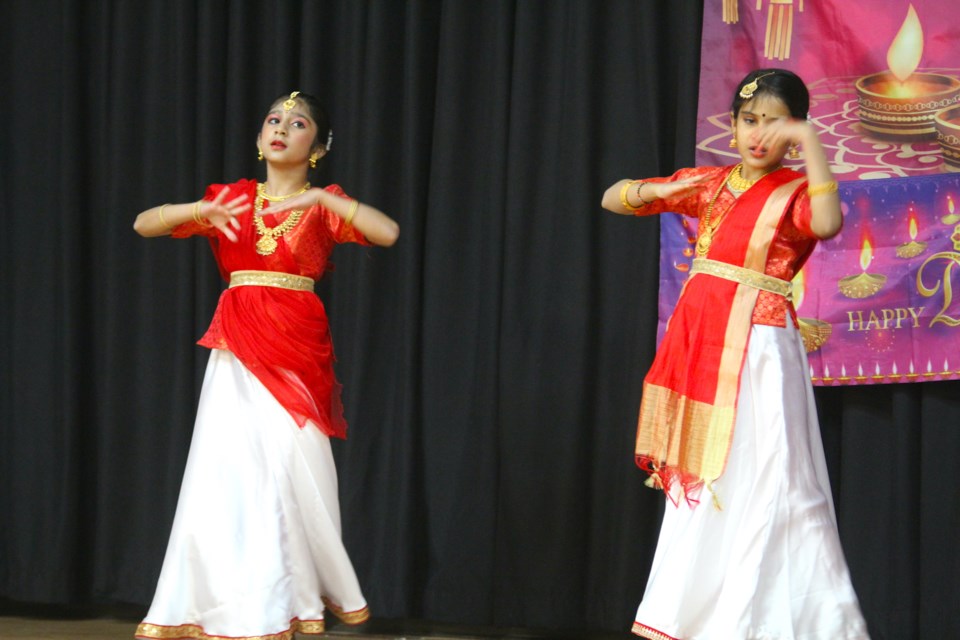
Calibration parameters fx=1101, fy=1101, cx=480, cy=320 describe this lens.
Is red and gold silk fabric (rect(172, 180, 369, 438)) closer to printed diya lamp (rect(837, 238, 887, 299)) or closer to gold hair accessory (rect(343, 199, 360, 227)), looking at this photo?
gold hair accessory (rect(343, 199, 360, 227))

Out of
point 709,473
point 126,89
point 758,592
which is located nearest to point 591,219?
point 709,473

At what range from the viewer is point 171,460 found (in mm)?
3811

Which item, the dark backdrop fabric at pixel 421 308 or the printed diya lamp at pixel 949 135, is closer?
the printed diya lamp at pixel 949 135

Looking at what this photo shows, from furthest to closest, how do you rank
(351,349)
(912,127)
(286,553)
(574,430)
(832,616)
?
(351,349)
(574,430)
(912,127)
(286,553)
(832,616)

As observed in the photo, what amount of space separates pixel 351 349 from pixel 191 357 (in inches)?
22.6

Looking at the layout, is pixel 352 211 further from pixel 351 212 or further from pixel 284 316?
pixel 284 316

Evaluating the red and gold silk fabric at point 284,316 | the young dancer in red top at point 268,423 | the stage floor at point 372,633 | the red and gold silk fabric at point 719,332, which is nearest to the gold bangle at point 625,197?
the red and gold silk fabric at point 719,332

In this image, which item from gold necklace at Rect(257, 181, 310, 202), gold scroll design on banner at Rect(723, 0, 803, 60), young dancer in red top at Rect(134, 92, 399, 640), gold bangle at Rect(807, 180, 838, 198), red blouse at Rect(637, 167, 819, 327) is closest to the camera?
gold bangle at Rect(807, 180, 838, 198)

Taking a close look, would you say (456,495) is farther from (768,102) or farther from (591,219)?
(768,102)

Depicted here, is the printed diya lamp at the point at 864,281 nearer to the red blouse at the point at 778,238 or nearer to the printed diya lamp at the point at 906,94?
the printed diya lamp at the point at 906,94

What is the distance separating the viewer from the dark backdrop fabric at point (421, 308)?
3471mm

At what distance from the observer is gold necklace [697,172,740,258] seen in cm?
260

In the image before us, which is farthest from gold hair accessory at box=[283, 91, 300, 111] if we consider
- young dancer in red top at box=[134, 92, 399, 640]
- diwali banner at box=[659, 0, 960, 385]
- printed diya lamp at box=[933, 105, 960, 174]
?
printed diya lamp at box=[933, 105, 960, 174]

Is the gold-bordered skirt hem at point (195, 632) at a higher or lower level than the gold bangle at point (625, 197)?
lower
